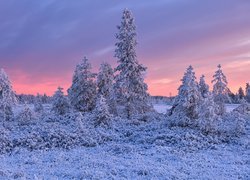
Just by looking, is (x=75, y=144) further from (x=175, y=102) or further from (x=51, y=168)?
(x=175, y=102)

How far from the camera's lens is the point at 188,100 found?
104ft

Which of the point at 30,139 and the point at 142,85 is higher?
the point at 142,85

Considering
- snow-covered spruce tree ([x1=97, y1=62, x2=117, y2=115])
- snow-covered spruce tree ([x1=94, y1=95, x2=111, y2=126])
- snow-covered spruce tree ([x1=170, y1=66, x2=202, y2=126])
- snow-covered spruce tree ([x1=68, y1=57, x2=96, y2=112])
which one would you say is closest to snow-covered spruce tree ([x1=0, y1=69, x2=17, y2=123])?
snow-covered spruce tree ([x1=68, y1=57, x2=96, y2=112])

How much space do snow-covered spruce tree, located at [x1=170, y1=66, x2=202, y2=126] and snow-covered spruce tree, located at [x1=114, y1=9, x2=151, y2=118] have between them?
487 inches

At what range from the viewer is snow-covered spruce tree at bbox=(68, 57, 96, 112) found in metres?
Result: 52.3

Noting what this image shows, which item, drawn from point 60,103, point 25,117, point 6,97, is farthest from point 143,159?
point 6,97

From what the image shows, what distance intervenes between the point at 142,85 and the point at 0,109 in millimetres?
19563

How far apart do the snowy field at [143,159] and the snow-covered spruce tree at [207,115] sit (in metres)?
0.80

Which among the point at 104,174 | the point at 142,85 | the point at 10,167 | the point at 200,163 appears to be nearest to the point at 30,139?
the point at 10,167

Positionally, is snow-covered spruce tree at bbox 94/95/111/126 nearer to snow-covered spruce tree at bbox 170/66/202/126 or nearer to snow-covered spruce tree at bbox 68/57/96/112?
snow-covered spruce tree at bbox 170/66/202/126

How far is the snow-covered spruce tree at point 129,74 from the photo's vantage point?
44.7m

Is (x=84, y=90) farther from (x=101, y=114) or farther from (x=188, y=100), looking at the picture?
(x=188, y=100)

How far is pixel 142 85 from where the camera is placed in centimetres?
4509

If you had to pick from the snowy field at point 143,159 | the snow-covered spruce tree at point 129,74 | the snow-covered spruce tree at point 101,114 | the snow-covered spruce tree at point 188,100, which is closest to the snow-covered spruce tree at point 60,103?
the snow-covered spruce tree at point 129,74
